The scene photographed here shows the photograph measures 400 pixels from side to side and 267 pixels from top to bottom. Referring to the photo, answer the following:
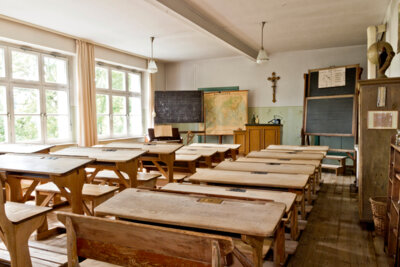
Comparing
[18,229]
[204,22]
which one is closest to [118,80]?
[204,22]

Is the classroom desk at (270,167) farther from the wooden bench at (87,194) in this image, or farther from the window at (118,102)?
the window at (118,102)

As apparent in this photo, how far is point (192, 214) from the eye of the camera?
1.33m

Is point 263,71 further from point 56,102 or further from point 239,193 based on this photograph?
point 239,193

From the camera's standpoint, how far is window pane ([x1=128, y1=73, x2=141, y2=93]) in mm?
8000

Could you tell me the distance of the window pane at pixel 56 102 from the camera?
5.85 metres

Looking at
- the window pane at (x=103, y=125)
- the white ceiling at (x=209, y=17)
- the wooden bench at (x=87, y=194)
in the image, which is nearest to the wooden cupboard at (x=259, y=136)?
the white ceiling at (x=209, y=17)

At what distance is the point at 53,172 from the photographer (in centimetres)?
228

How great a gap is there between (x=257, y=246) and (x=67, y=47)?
5.89 metres

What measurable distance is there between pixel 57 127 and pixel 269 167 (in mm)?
4886

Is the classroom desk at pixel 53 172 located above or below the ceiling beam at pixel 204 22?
below

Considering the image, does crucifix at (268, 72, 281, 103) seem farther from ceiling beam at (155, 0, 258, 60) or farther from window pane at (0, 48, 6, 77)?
window pane at (0, 48, 6, 77)

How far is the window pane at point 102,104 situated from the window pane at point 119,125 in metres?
0.36

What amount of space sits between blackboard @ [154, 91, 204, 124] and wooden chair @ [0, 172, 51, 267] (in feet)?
19.7

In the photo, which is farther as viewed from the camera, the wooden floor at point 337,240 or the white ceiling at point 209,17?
the white ceiling at point 209,17
